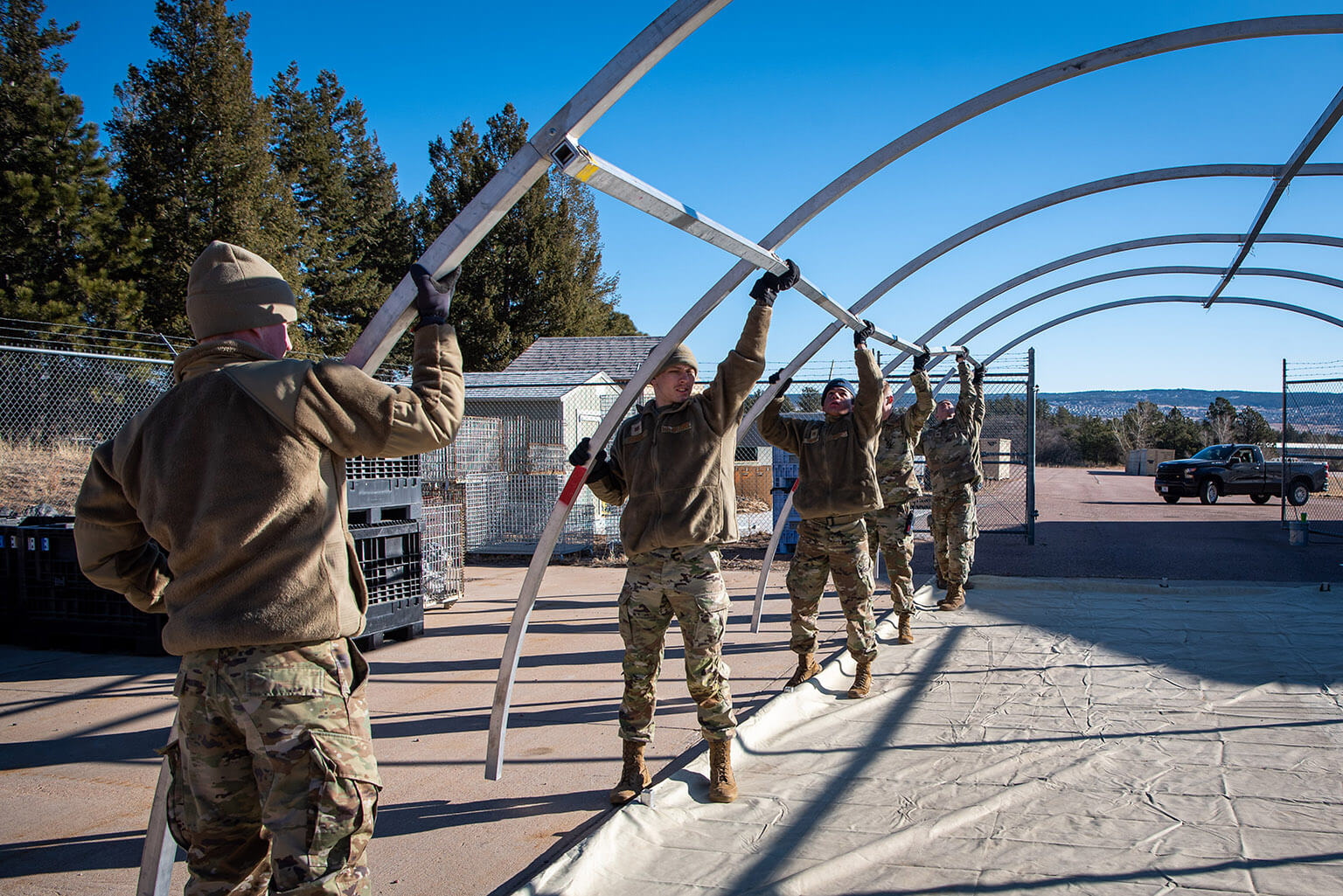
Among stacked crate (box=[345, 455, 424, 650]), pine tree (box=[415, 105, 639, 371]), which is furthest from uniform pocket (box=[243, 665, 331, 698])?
pine tree (box=[415, 105, 639, 371])

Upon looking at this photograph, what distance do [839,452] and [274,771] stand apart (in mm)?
4148

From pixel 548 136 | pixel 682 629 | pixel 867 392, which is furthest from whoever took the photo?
pixel 867 392

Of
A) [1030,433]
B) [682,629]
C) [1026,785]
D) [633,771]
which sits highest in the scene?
[1030,433]

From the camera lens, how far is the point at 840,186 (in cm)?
440

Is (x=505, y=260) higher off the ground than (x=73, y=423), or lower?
higher

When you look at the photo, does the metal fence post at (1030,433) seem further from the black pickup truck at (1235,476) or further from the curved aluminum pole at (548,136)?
the black pickup truck at (1235,476)

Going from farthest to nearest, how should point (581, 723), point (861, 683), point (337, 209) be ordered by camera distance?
point (337, 209) < point (861, 683) < point (581, 723)

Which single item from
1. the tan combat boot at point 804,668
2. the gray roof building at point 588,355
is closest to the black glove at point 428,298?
the tan combat boot at point 804,668

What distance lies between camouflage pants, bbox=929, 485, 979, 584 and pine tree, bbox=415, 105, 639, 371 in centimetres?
2530

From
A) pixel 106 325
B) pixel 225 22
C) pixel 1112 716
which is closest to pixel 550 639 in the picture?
pixel 1112 716

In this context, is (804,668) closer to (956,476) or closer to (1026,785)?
(1026,785)

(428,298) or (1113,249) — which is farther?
(1113,249)

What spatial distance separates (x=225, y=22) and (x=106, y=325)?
8097 mm

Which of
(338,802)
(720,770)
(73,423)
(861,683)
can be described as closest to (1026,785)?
(720,770)
